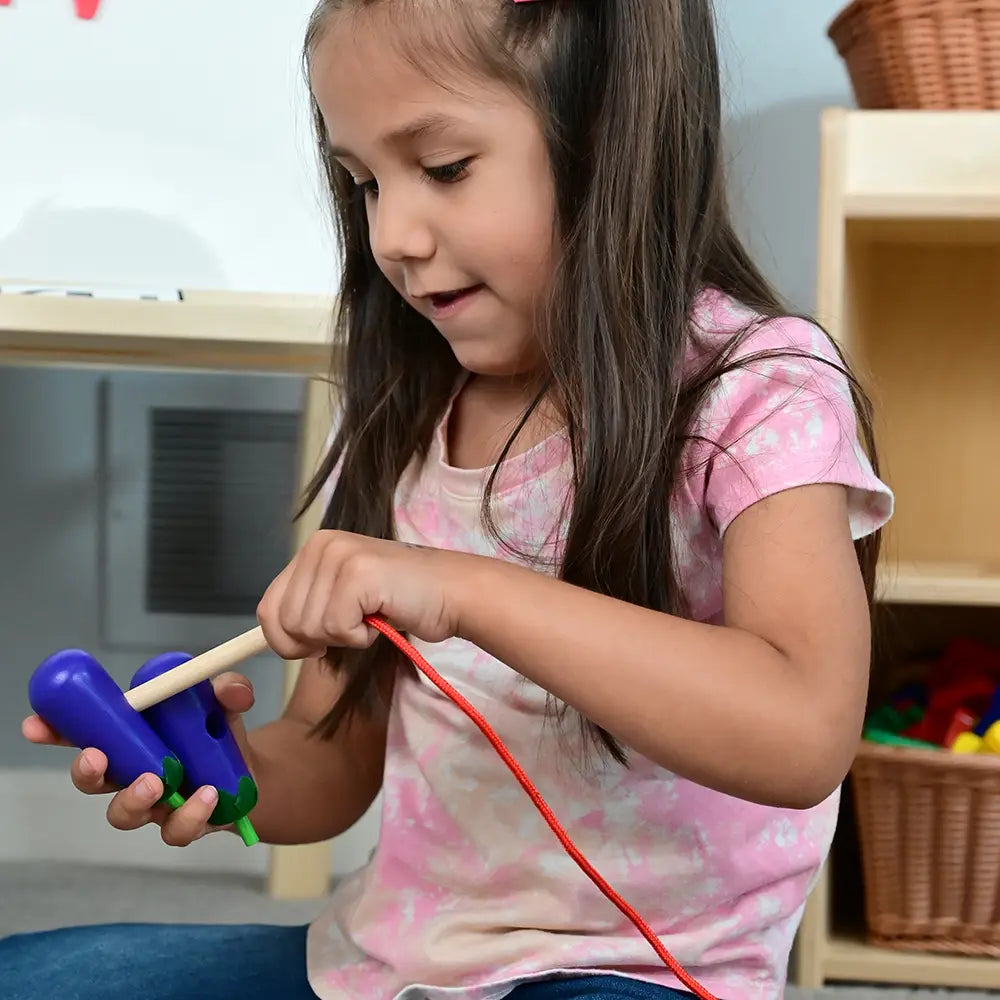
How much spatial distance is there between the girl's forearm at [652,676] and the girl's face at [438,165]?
0.18 metres

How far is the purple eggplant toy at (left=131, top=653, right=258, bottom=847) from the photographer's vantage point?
0.64 m

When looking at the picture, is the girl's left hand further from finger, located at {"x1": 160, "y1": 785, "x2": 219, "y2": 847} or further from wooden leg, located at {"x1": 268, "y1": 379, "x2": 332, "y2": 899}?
wooden leg, located at {"x1": 268, "y1": 379, "x2": 332, "y2": 899}

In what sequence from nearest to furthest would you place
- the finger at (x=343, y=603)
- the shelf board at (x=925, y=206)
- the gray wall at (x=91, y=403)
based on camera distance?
the finger at (x=343, y=603) < the shelf board at (x=925, y=206) < the gray wall at (x=91, y=403)

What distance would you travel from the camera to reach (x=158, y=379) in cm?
147

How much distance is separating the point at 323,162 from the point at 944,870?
0.73 m

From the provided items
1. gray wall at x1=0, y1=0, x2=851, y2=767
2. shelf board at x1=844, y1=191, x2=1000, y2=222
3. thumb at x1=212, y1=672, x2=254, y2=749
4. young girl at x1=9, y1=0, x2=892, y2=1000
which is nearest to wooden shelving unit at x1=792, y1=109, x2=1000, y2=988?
shelf board at x1=844, y1=191, x2=1000, y2=222

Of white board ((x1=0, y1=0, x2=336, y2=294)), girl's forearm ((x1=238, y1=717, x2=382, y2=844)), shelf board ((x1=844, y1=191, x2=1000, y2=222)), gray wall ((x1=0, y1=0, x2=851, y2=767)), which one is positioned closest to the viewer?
girl's forearm ((x1=238, y1=717, x2=382, y2=844))

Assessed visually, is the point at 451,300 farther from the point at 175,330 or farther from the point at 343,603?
the point at 175,330

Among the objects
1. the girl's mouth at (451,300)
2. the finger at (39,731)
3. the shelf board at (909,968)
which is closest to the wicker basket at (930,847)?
the shelf board at (909,968)

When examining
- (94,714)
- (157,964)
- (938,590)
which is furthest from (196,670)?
(938,590)

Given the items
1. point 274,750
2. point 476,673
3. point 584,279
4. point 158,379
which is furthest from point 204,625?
point 584,279

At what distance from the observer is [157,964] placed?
0.77m

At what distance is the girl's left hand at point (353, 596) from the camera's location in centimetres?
56

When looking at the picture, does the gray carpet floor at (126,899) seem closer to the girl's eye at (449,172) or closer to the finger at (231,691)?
the finger at (231,691)
